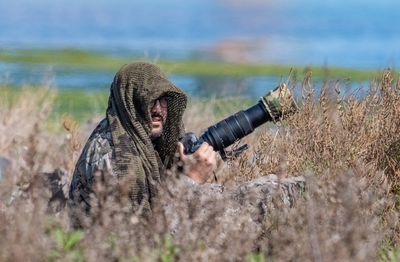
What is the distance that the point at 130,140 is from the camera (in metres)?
6.57

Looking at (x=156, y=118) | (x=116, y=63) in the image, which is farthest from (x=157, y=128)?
(x=116, y=63)

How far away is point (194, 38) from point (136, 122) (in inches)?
1585

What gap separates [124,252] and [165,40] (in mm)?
38752

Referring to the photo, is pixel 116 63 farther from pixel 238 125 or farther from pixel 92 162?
pixel 92 162

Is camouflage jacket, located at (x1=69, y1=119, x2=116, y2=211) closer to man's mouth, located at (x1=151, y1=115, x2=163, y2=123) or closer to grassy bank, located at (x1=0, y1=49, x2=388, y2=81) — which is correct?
man's mouth, located at (x1=151, y1=115, x2=163, y2=123)

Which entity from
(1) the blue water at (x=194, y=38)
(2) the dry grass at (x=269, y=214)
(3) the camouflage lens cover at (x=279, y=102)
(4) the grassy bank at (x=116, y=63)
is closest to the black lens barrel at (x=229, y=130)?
(3) the camouflage lens cover at (x=279, y=102)

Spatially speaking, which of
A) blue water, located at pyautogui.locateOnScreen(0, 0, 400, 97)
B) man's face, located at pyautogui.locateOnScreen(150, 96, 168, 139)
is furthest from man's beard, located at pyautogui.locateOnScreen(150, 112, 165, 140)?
blue water, located at pyautogui.locateOnScreen(0, 0, 400, 97)

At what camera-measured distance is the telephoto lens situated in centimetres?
693

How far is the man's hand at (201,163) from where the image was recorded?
6484 millimetres

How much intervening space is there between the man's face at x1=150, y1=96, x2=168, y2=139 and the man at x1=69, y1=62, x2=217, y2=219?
0.06 meters

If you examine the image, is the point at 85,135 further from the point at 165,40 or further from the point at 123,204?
the point at 165,40

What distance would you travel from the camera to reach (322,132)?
7.64 meters

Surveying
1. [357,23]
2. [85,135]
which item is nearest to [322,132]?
[85,135]

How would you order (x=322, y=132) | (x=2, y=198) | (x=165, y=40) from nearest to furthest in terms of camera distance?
(x=2, y=198)
(x=322, y=132)
(x=165, y=40)
